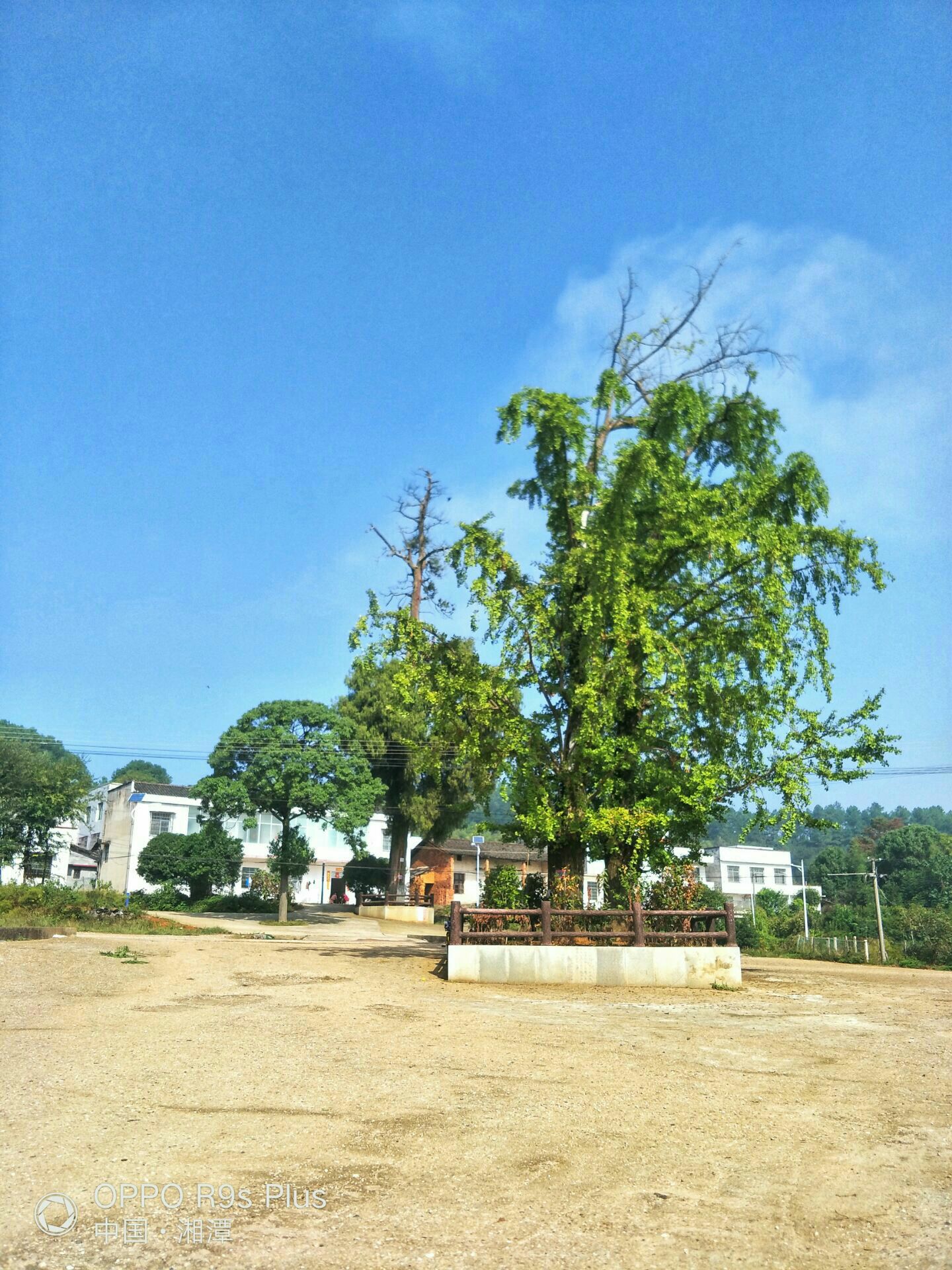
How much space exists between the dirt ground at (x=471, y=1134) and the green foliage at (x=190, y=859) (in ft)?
117

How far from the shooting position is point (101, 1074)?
8289mm

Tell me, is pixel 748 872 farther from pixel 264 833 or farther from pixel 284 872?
pixel 284 872

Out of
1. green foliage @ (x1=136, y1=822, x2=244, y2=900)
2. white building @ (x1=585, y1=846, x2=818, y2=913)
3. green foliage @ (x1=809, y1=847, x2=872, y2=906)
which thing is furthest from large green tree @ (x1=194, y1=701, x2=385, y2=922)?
green foliage @ (x1=809, y1=847, x2=872, y2=906)

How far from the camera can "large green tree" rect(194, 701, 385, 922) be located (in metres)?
40.9

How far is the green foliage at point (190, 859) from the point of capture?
4819 cm

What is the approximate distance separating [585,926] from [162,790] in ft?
160

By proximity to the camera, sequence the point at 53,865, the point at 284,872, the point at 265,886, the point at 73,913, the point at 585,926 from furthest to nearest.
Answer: the point at 53,865, the point at 265,886, the point at 284,872, the point at 73,913, the point at 585,926

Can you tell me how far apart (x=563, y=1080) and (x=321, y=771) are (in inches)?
1346

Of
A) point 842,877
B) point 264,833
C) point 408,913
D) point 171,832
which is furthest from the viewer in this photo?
point 842,877

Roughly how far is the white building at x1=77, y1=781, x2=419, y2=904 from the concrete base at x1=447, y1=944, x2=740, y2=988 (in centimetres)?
3665

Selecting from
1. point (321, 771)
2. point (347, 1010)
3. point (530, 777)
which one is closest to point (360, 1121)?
point (347, 1010)

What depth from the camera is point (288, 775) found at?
4138cm

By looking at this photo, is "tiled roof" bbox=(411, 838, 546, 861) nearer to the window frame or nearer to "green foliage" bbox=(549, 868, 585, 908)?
the window frame

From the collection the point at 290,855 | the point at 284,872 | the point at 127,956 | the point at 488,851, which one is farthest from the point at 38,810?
the point at 488,851
